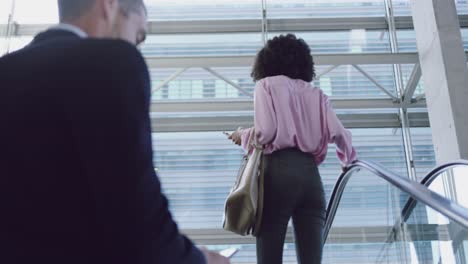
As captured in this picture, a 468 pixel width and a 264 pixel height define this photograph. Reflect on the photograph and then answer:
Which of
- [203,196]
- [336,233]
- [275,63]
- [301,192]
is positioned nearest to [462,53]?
[336,233]

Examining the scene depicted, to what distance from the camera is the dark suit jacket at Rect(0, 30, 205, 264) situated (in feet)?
2.47

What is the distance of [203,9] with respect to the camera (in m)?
8.70

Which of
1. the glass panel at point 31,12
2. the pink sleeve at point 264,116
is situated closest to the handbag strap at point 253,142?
the pink sleeve at point 264,116

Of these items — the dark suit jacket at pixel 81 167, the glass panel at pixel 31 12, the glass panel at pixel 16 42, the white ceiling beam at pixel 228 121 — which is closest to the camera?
the dark suit jacket at pixel 81 167

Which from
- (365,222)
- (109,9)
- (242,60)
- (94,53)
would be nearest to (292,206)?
(365,222)

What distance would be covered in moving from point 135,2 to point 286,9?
787cm

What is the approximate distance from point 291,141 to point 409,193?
58 cm

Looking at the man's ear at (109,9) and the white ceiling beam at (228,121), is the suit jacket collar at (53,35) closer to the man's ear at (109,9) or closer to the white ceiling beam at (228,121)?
the man's ear at (109,9)

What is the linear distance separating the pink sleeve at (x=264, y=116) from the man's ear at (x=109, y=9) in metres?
1.69

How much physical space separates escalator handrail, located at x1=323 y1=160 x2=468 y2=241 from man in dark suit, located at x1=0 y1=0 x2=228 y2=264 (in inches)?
57.0

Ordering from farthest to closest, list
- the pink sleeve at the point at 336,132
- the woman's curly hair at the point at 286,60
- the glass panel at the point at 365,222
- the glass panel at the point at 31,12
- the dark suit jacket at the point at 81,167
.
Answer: the glass panel at the point at 31,12, the glass panel at the point at 365,222, the woman's curly hair at the point at 286,60, the pink sleeve at the point at 336,132, the dark suit jacket at the point at 81,167

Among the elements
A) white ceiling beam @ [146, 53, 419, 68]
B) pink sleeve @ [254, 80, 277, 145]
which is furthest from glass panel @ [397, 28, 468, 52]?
pink sleeve @ [254, 80, 277, 145]

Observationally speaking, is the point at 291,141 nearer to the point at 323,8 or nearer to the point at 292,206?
the point at 292,206

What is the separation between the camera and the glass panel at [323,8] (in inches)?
341
